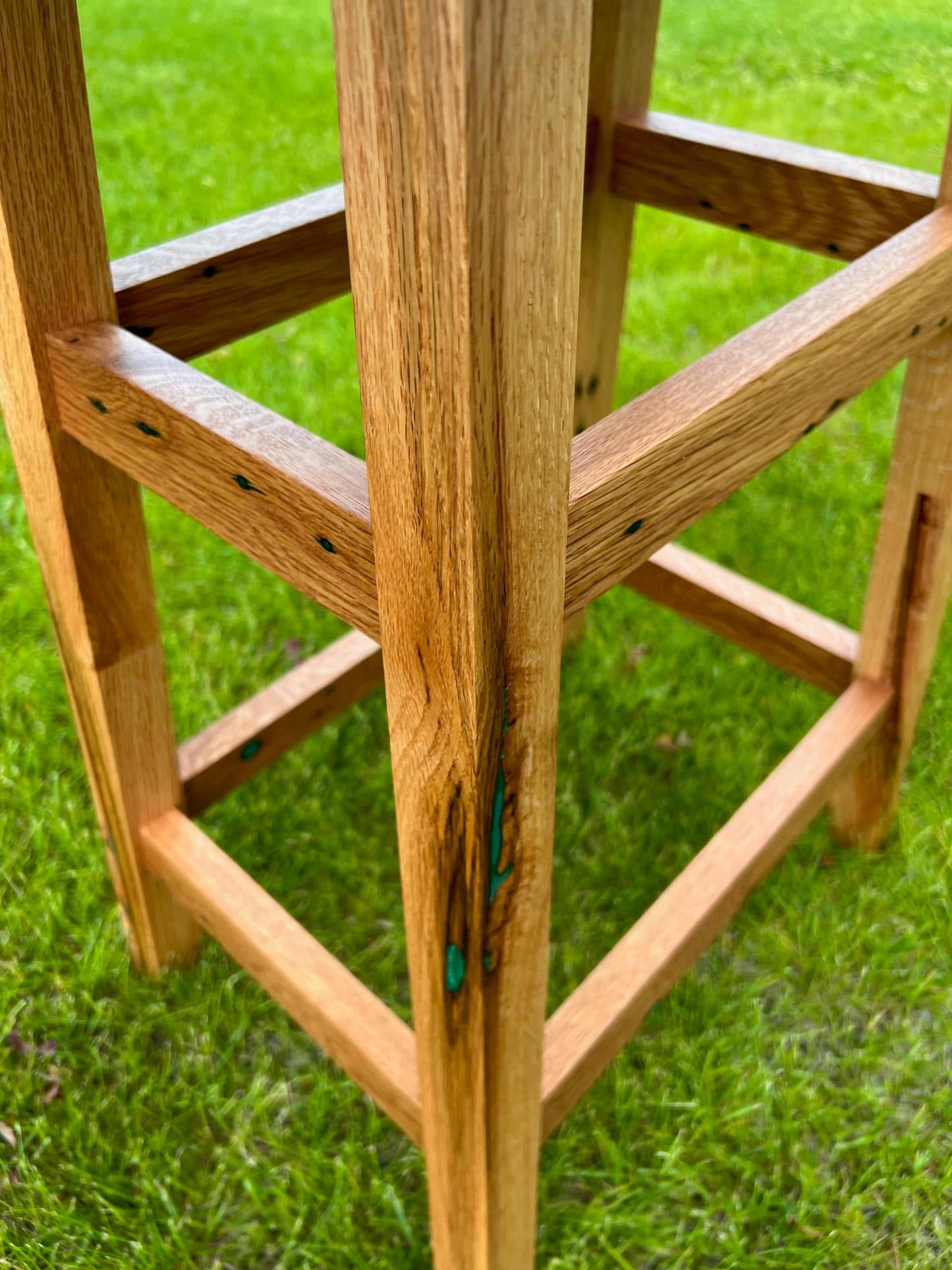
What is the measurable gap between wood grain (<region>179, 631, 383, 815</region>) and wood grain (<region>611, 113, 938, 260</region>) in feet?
2.25

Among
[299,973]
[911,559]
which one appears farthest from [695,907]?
[911,559]

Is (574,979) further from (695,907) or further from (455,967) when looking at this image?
(455,967)

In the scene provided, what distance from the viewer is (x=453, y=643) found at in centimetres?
64

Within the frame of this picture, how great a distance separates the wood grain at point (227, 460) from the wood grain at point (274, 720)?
0.54m

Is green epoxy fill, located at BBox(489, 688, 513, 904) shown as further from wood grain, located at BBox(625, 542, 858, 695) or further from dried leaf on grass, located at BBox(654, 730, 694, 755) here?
dried leaf on grass, located at BBox(654, 730, 694, 755)

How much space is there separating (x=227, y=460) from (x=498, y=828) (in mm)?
331

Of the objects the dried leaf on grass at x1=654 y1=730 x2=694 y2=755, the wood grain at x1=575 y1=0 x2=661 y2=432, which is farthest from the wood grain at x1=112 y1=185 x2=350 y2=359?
the dried leaf on grass at x1=654 y1=730 x2=694 y2=755

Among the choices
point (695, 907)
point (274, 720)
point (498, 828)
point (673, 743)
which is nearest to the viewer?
point (498, 828)

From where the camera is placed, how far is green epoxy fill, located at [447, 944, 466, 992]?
816mm

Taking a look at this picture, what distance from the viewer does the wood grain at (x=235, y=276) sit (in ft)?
3.51

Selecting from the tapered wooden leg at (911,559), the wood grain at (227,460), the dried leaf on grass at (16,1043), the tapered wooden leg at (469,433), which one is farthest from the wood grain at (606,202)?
the dried leaf on grass at (16,1043)

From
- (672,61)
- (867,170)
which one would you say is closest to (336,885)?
(867,170)

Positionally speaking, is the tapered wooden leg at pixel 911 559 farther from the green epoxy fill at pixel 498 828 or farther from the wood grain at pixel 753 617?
the green epoxy fill at pixel 498 828

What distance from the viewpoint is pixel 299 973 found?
1119mm
